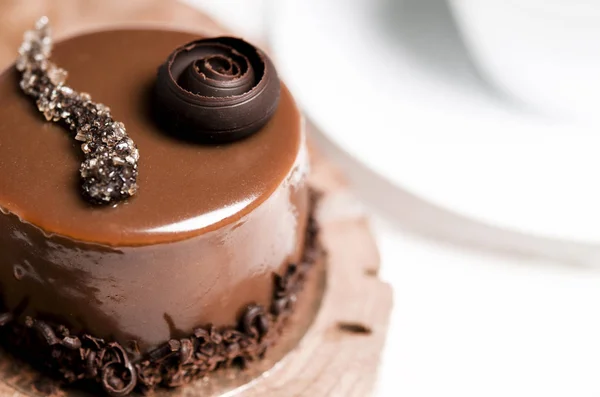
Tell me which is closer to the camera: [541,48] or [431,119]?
[541,48]

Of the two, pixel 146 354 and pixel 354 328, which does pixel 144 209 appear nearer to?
pixel 146 354

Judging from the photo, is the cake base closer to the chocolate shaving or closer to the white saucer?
the chocolate shaving

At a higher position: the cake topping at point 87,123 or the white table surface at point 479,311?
the cake topping at point 87,123

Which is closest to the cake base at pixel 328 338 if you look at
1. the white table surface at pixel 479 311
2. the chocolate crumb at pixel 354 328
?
the chocolate crumb at pixel 354 328

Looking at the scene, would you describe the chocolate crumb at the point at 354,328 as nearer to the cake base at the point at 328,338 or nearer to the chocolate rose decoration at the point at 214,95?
the cake base at the point at 328,338

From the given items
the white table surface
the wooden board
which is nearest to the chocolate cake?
the wooden board

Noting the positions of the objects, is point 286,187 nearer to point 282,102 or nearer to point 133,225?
point 282,102

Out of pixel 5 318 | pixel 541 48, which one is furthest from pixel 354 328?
pixel 541 48
